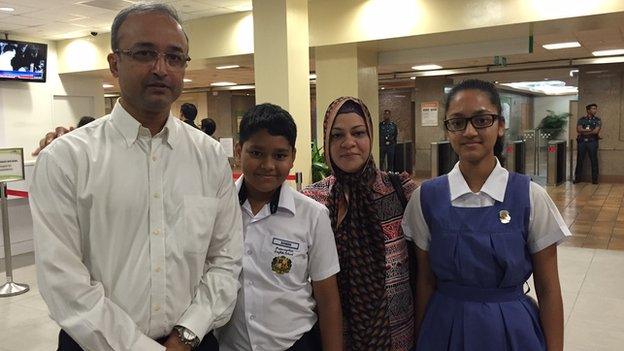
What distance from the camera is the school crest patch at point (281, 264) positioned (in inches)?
63.1

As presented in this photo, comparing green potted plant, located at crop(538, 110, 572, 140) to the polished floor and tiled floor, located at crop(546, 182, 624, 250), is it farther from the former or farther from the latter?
the polished floor

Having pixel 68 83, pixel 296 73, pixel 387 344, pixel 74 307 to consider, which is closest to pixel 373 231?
pixel 387 344

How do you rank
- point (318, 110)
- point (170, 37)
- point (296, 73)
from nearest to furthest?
point (170, 37) < point (296, 73) < point (318, 110)

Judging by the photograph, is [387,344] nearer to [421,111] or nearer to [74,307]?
[74,307]

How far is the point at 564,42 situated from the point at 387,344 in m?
9.50

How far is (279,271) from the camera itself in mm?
1604

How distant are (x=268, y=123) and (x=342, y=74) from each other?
6.14m

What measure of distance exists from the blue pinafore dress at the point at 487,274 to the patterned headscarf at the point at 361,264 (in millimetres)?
202

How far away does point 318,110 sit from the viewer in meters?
7.63

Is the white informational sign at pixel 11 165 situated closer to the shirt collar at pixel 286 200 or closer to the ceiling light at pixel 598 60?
the shirt collar at pixel 286 200

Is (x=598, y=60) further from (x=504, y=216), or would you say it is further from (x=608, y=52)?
(x=504, y=216)

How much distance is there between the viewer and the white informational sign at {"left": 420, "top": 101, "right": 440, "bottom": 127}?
14836 millimetres

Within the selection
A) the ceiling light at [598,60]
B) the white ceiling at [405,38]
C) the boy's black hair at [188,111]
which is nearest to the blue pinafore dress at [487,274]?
the boy's black hair at [188,111]

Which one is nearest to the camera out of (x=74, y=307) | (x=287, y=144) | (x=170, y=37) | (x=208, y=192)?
(x=74, y=307)
